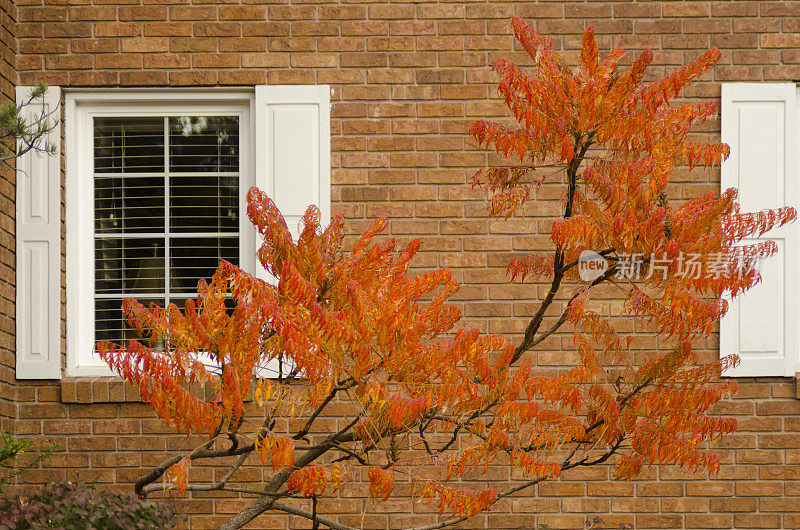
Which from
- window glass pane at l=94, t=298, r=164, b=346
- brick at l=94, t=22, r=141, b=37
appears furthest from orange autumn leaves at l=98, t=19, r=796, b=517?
brick at l=94, t=22, r=141, b=37

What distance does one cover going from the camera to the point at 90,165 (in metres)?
4.78

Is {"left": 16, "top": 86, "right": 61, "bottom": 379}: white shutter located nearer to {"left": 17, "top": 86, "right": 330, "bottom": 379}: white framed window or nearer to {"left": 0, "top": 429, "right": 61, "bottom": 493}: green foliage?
{"left": 17, "top": 86, "right": 330, "bottom": 379}: white framed window

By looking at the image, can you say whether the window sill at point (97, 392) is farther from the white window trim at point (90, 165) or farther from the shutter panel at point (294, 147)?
the shutter panel at point (294, 147)

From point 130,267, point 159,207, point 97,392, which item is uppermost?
point 159,207

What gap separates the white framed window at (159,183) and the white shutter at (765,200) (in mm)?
2219

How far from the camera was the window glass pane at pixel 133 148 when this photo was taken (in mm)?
4777

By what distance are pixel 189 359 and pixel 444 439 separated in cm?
205

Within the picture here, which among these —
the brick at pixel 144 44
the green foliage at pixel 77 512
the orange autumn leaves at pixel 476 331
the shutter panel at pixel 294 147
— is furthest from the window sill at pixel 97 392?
the brick at pixel 144 44

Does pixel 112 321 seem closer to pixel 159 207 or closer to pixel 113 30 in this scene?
pixel 159 207

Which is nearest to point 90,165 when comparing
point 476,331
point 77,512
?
point 77,512

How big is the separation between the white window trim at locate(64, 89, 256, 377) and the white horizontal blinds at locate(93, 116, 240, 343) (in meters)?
0.05

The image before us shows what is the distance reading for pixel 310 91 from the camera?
15.1 feet

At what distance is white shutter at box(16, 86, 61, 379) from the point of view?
4.52 meters

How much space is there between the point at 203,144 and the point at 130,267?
0.80 meters
